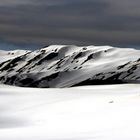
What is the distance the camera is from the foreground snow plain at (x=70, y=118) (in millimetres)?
15727

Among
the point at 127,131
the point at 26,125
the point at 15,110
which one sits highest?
the point at 15,110

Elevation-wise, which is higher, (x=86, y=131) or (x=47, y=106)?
(x=47, y=106)

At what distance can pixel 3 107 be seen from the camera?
971 inches

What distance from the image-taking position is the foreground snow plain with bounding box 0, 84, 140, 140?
15727 millimetres

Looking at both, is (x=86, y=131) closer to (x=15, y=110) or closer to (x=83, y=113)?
(x=83, y=113)

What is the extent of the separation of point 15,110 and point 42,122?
4589 millimetres

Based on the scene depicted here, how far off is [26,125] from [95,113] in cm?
308

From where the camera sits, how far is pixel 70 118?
65.0 ft

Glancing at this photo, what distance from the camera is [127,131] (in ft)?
50.5

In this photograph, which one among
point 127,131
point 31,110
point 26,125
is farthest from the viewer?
point 31,110

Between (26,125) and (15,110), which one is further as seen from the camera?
(15,110)

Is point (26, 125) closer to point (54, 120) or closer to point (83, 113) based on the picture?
point (54, 120)

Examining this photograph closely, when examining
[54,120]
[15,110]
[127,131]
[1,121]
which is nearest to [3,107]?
[15,110]

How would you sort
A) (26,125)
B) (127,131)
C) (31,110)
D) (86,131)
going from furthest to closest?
(31,110)
(26,125)
(86,131)
(127,131)
